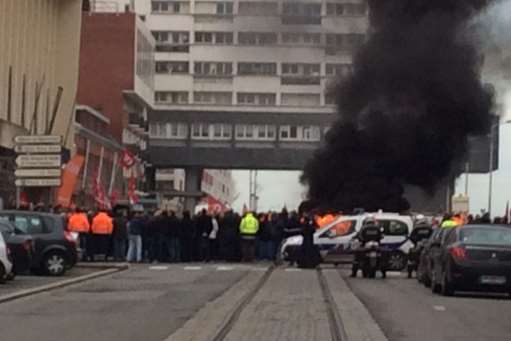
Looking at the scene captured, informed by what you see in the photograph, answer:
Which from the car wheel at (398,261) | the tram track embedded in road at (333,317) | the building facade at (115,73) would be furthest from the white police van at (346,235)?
the building facade at (115,73)

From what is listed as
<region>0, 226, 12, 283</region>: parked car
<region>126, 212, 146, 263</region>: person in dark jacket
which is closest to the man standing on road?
<region>126, 212, 146, 263</region>: person in dark jacket

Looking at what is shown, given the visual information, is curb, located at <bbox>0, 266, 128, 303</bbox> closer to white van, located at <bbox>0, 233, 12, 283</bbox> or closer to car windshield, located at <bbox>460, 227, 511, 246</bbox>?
white van, located at <bbox>0, 233, 12, 283</bbox>

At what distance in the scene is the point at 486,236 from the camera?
85.7 ft

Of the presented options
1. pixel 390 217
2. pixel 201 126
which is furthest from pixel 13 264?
pixel 201 126

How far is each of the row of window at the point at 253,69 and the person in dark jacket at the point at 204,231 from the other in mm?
22286

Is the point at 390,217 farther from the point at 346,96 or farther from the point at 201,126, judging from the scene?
the point at 201,126

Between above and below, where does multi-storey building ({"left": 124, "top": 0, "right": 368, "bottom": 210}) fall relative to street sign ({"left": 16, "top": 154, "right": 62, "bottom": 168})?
above

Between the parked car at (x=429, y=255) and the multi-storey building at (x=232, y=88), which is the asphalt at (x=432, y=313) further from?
the multi-storey building at (x=232, y=88)

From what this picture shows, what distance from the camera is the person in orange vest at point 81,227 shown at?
38.9m

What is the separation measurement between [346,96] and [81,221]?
27572 millimetres

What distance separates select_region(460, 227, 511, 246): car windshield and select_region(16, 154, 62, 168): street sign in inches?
467

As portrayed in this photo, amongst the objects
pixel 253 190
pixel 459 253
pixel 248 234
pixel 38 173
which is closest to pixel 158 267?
pixel 248 234

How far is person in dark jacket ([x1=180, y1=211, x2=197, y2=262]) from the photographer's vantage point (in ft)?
141

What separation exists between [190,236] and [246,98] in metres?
62.0
